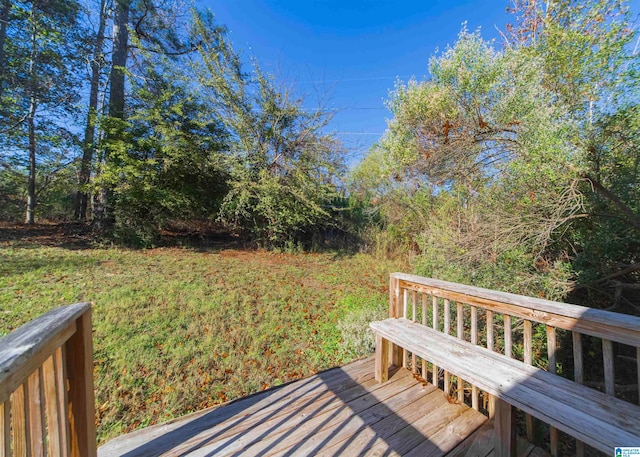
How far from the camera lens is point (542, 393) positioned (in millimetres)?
1213

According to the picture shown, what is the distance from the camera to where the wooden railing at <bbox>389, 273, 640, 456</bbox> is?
120 cm

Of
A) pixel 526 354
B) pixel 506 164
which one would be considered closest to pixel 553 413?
pixel 526 354

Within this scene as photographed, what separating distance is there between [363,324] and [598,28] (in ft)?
13.6

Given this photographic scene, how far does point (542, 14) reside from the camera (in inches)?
122

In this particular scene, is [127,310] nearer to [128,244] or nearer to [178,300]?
[178,300]

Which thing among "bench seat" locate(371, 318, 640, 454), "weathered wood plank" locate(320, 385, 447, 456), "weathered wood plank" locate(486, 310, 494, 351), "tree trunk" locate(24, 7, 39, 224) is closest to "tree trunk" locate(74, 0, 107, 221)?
"tree trunk" locate(24, 7, 39, 224)

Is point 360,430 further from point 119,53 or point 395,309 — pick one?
point 119,53

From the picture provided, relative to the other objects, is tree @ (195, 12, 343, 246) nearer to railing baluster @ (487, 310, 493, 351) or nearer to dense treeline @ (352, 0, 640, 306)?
dense treeline @ (352, 0, 640, 306)

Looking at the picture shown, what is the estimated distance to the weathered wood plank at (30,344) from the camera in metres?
0.59

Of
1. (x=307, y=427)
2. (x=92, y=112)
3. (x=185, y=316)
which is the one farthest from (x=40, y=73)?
(x=307, y=427)

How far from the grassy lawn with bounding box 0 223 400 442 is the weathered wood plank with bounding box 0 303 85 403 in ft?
4.65

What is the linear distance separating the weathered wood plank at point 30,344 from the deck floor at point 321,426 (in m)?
1.03

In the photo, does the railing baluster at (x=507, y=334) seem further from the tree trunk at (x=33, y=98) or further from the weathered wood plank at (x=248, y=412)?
the tree trunk at (x=33, y=98)

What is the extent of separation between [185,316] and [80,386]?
2.33 metres
